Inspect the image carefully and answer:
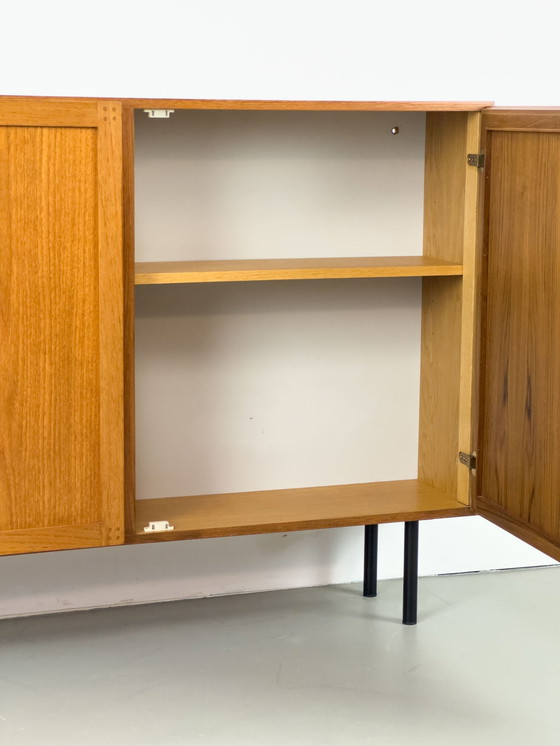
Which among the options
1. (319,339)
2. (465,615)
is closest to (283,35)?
(319,339)

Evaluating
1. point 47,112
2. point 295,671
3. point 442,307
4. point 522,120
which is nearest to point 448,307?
point 442,307

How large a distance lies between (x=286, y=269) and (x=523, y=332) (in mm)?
688

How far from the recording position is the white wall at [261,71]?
10.8 ft

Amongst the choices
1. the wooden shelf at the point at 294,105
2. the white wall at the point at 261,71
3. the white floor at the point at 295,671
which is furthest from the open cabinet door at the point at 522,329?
the white wall at the point at 261,71

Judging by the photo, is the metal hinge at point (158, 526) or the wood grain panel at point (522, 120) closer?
the wood grain panel at point (522, 120)

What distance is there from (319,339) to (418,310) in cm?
35

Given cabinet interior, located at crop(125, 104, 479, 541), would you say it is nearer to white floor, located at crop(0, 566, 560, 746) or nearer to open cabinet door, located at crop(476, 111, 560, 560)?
open cabinet door, located at crop(476, 111, 560, 560)

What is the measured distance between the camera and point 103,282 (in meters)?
2.71

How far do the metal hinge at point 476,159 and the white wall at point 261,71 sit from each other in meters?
0.62

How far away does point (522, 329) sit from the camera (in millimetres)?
2777

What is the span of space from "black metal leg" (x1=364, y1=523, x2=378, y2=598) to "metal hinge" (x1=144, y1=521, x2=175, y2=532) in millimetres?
883

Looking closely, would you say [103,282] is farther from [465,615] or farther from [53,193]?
[465,615]

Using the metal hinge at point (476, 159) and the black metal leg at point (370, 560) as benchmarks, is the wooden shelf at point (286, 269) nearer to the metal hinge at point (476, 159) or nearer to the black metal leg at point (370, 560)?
the metal hinge at point (476, 159)

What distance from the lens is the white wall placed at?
3285mm
